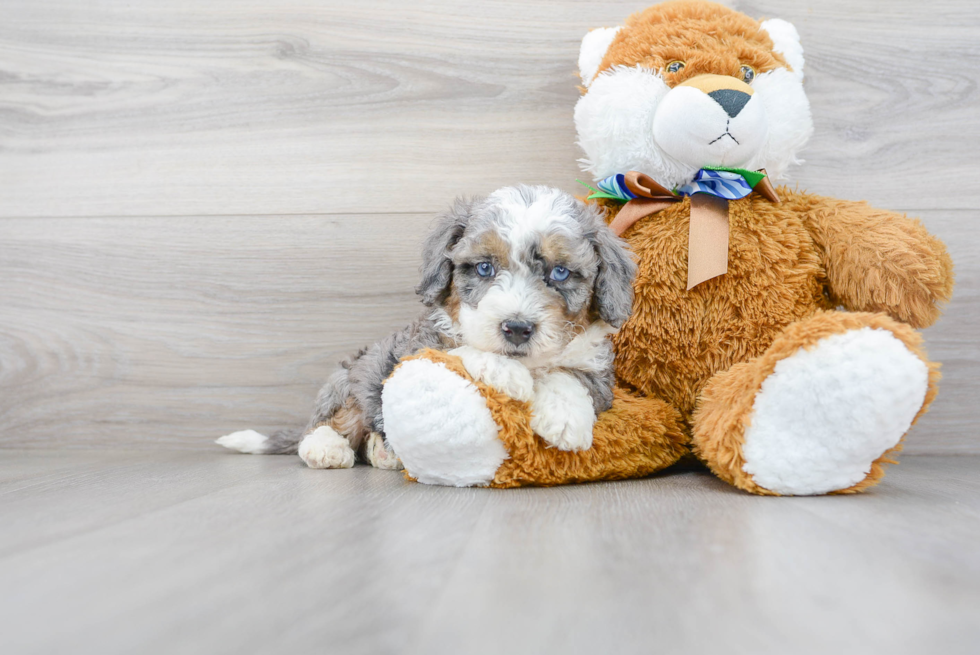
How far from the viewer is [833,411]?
1.21 m

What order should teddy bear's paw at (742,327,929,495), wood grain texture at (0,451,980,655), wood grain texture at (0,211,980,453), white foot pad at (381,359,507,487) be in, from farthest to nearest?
A: wood grain texture at (0,211,980,453) → white foot pad at (381,359,507,487) → teddy bear's paw at (742,327,929,495) → wood grain texture at (0,451,980,655)

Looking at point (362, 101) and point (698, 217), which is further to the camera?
point (362, 101)

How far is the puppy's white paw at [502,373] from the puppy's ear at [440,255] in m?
0.19

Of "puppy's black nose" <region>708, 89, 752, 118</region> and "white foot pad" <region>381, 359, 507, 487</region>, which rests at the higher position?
"puppy's black nose" <region>708, 89, 752, 118</region>

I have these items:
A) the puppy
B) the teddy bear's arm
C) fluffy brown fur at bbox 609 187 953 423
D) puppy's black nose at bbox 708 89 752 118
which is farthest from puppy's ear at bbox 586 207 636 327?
the teddy bear's arm

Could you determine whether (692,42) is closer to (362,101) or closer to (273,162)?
(362,101)

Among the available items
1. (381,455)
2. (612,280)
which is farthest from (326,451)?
(612,280)

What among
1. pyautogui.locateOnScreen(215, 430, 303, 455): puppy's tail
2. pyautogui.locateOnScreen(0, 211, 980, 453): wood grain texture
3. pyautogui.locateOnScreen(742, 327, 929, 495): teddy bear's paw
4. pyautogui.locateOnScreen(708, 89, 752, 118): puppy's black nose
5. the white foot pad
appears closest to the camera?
pyautogui.locateOnScreen(742, 327, 929, 495): teddy bear's paw

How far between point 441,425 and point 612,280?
454 millimetres

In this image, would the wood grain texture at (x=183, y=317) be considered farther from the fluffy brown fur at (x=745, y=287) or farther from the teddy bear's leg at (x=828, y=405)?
the teddy bear's leg at (x=828, y=405)

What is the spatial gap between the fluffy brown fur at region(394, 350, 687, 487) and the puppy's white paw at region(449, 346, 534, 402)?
0.6 inches

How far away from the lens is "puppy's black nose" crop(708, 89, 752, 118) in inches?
59.5

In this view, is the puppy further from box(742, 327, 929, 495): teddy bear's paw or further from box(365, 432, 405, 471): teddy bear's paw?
box(742, 327, 929, 495): teddy bear's paw

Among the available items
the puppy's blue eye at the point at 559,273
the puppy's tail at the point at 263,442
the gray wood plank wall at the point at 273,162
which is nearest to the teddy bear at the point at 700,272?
the puppy's blue eye at the point at 559,273
